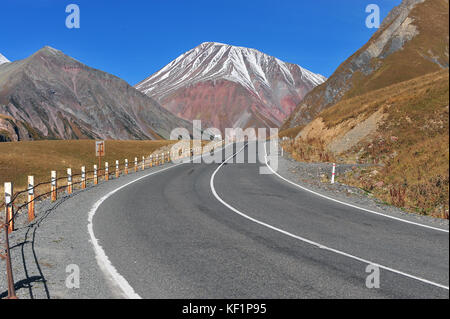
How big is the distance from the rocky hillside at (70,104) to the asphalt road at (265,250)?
253ft

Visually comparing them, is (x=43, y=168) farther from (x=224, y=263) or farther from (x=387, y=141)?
(x=224, y=263)

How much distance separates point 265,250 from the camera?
6.62 m

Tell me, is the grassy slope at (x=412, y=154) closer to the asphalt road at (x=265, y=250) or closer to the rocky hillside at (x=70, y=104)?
the asphalt road at (x=265, y=250)

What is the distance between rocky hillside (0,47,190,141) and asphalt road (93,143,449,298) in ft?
253

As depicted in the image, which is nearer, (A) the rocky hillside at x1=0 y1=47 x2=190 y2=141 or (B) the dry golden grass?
(B) the dry golden grass

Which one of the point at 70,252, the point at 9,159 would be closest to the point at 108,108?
the point at 9,159

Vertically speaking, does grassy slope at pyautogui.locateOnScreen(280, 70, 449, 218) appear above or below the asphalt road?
above

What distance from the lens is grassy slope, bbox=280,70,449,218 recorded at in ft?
35.6

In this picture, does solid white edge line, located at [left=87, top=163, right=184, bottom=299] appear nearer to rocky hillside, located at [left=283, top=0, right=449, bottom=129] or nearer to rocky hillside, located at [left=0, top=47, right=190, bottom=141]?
rocky hillside, located at [left=283, top=0, right=449, bottom=129]

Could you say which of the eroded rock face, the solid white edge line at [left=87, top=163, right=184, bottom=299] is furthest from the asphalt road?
the eroded rock face

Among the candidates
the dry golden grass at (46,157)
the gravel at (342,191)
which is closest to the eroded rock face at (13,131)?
the dry golden grass at (46,157)

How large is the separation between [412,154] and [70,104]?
134 meters

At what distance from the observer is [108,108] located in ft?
456

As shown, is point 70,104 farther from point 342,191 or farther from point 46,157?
point 342,191
